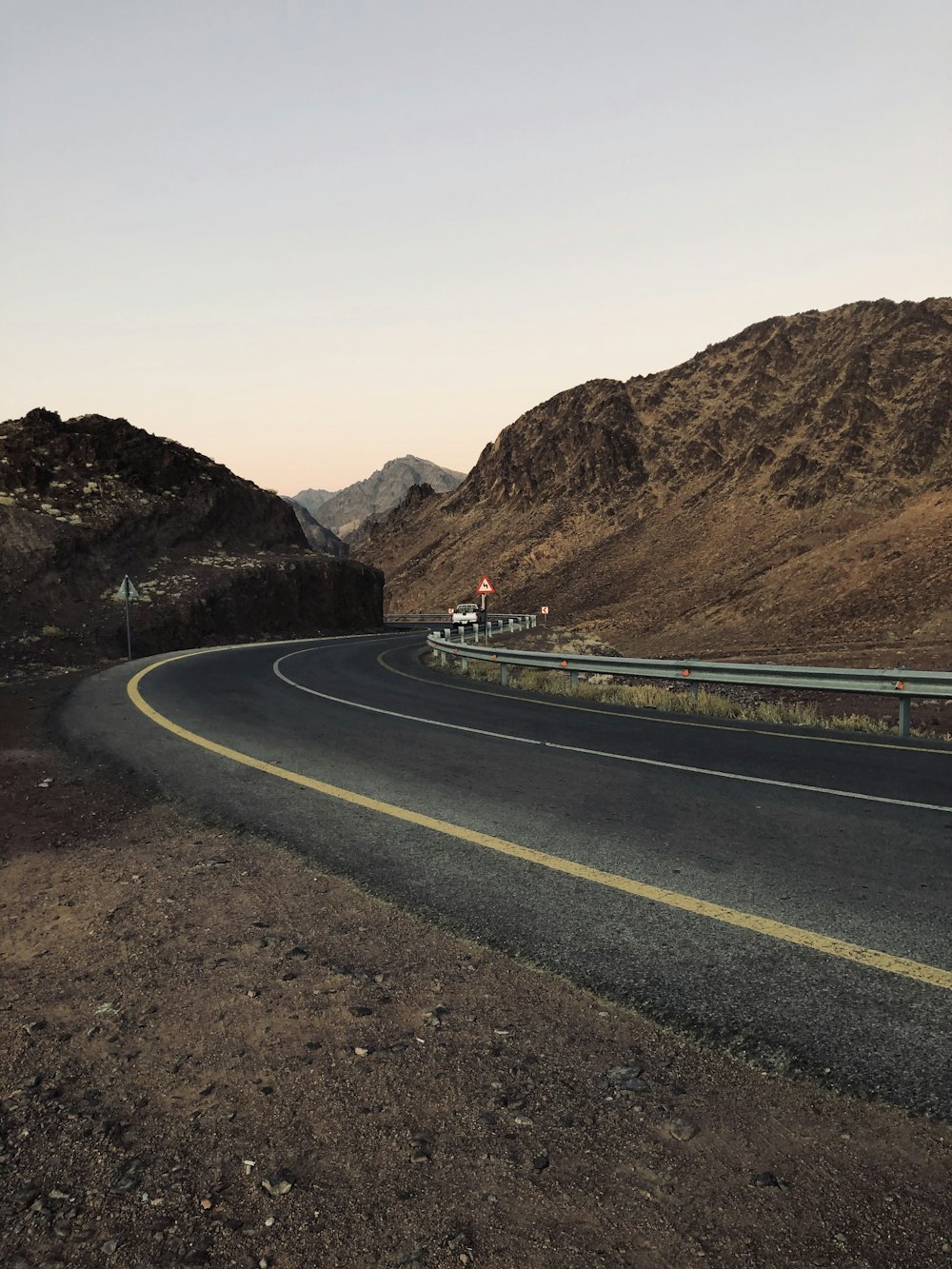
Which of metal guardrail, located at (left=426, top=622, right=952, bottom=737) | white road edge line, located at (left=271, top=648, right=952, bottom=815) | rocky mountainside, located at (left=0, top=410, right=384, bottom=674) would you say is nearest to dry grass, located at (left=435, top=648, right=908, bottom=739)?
metal guardrail, located at (left=426, top=622, right=952, bottom=737)

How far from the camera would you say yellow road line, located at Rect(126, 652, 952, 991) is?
3.72m

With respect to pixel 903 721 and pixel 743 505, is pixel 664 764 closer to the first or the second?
pixel 903 721

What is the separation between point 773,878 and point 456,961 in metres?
2.07

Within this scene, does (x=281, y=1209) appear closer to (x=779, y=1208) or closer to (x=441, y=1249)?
(x=441, y=1249)

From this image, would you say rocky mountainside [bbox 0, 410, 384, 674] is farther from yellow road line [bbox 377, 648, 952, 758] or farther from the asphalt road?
the asphalt road

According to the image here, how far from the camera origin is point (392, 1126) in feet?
8.71

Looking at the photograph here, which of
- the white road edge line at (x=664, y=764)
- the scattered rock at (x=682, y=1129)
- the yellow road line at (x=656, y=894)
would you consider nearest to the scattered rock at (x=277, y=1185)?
the scattered rock at (x=682, y=1129)

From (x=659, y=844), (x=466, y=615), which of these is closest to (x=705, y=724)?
(x=659, y=844)

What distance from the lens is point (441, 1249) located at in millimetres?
2150

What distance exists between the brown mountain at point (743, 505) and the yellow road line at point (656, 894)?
24.6m

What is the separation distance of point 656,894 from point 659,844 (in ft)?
3.07

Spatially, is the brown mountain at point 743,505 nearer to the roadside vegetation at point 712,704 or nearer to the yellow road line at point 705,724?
the roadside vegetation at point 712,704

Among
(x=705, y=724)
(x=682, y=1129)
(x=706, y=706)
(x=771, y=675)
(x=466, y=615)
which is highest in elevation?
(x=682, y=1129)

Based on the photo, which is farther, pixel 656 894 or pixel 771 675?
pixel 771 675
